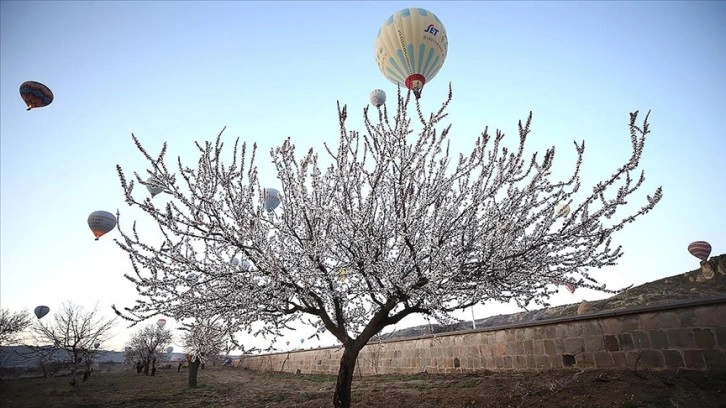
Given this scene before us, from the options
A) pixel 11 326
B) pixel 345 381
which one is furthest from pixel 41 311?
pixel 345 381

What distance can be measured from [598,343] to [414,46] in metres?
7.33

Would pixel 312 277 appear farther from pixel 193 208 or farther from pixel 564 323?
pixel 564 323

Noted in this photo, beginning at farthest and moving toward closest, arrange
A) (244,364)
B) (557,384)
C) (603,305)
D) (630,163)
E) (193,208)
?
(244,364) < (603,305) < (557,384) < (193,208) < (630,163)

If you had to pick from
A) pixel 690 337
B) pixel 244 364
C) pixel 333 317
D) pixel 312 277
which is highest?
pixel 312 277

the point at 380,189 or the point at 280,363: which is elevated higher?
the point at 380,189

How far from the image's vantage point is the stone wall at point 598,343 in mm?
5536

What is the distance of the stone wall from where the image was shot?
554 cm

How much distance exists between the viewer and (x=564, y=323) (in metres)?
7.73

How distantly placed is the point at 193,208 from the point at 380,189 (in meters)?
2.79

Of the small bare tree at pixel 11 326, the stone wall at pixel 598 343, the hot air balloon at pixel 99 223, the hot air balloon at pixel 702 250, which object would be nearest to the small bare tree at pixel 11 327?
the small bare tree at pixel 11 326

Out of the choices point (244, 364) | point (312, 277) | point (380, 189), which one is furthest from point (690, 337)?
point (244, 364)

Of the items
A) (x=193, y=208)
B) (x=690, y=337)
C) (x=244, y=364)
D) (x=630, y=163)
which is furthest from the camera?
(x=244, y=364)

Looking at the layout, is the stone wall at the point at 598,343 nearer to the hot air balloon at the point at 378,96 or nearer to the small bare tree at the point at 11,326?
the hot air balloon at the point at 378,96

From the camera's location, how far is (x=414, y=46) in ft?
20.7
